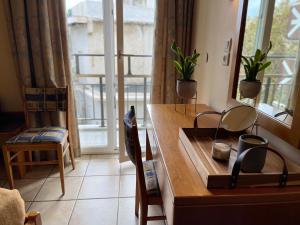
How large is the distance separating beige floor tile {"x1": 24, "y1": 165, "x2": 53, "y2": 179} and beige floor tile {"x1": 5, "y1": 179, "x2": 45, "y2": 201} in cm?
8

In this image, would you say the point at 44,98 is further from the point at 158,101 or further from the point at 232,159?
the point at 232,159

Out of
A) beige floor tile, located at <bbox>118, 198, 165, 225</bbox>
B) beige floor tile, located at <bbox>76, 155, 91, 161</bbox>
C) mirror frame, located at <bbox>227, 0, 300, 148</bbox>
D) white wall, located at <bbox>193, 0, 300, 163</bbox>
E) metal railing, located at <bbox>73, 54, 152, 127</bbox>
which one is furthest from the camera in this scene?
beige floor tile, located at <bbox>76, 155, 91, 161</bbox>

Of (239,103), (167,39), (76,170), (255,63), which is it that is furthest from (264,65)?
(76,170)

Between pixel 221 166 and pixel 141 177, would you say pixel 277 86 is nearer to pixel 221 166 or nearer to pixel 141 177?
pixel 221 166

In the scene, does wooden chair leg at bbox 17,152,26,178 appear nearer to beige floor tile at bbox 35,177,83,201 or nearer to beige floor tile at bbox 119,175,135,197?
beige floor tile at bbox 35,177,83,201

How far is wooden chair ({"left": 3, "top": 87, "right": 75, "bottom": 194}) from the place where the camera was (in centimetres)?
198

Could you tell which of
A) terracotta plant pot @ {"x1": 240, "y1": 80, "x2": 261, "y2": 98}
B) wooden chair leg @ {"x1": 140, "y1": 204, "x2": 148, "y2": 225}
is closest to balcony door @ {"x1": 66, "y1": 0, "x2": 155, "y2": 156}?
wooden chair leg @ {"x1": 140, "y1": 204, "x2": 148, "y2": 225}

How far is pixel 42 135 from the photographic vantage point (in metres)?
2.05

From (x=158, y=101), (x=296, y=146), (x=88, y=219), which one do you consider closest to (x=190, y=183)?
(x=296, y=146)

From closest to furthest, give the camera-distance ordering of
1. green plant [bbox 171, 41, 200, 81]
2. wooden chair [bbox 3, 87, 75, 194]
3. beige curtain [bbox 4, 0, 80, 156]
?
green plant [bbox 171, 41, 200, 81] < wooden chair [bbox 3, 87, 75, 194] < beige curtain [bbox 4, 0, 80, 156]

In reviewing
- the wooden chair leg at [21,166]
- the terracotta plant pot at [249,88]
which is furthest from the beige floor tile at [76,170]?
the terracotta plant pot at [249,88]

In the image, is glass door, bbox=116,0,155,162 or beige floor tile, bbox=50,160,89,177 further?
beige floor tile, bbox=50,160,89,177

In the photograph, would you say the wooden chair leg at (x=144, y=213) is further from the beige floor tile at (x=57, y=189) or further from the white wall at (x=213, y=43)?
the beige floor tile at (x=57, y=189)

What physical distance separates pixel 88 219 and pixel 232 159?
4.38 feet
